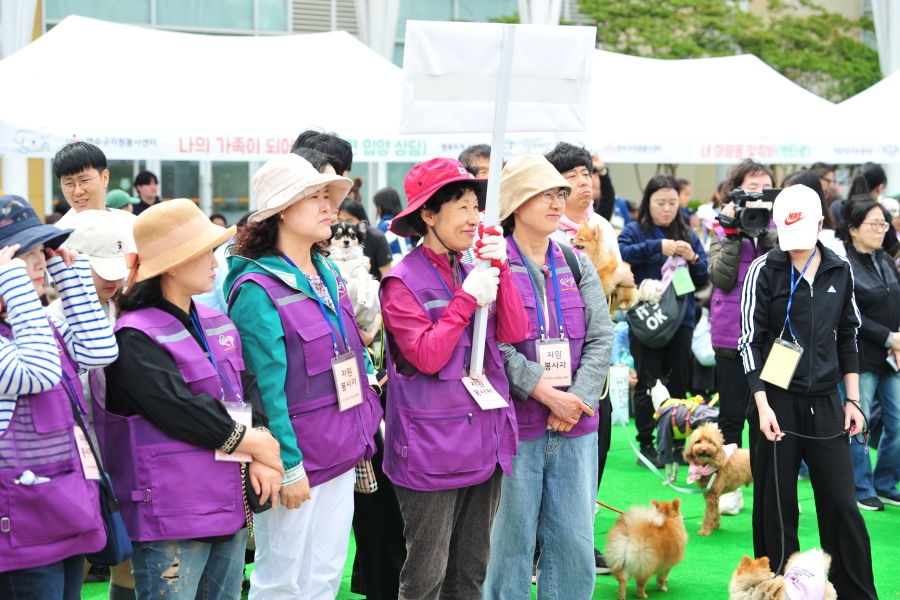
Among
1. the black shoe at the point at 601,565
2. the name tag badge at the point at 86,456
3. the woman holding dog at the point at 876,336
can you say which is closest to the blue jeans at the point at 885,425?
the woman holding dog at the point at 876,336

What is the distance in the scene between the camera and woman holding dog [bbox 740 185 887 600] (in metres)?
3.97

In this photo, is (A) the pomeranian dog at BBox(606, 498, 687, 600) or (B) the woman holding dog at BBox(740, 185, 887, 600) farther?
(A) the pomeranian dog at BBox(606, 498, 687, 600)

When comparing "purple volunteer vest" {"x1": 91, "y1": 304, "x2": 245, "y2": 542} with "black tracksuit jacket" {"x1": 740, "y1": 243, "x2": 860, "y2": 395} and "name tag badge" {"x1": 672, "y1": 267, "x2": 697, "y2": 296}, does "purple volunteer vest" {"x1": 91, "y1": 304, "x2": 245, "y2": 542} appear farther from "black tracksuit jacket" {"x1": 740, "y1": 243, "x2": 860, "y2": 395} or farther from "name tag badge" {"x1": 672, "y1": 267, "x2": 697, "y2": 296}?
"name tag badge" {"x1": 672, "y1": 267, "x2": 697, "y2": 296}

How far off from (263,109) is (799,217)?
178 inches

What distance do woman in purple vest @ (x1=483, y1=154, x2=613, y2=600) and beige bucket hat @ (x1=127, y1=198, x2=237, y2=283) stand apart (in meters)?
1.22

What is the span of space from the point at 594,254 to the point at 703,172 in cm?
2028

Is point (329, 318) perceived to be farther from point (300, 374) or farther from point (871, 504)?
point (871, 504)

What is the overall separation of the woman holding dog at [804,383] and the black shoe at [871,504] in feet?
6.43

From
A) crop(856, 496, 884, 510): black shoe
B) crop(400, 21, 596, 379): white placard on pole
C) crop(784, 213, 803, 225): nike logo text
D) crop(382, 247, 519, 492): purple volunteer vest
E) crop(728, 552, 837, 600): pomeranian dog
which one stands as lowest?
→ crop(856, 496, 884, 510): black shoe

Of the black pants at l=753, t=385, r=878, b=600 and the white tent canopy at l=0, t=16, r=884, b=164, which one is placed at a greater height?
the white tent canopy at l=0, t=16, r=884, b=164

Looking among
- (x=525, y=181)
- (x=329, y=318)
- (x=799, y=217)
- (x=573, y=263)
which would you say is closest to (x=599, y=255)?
(x=573, y=263)

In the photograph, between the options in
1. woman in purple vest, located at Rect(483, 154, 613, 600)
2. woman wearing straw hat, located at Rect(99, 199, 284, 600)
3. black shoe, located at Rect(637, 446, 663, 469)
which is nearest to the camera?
woman wearing straw hat, located at Rect(99, 199, 284, 600)

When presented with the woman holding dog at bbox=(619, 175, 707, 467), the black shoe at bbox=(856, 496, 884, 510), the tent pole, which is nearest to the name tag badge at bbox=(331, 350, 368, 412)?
the tent pole

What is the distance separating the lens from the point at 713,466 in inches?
208
